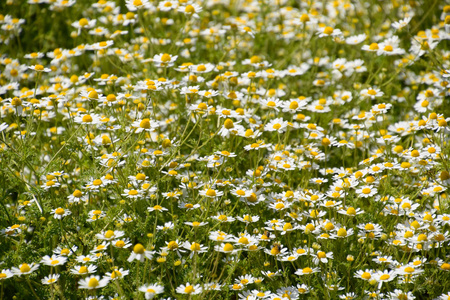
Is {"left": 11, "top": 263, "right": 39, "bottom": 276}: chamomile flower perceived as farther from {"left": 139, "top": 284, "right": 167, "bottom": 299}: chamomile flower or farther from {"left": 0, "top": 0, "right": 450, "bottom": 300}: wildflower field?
{"left": 139, "top": 284, "right": 167, "bottom": 299}: chamomile flower

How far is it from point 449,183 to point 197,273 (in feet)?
5.70

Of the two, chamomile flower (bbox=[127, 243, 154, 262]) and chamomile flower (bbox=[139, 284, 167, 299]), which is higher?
chamomile flower (bbox=[127, 243, 154, 262])

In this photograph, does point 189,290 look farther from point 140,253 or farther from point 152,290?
point 140,253

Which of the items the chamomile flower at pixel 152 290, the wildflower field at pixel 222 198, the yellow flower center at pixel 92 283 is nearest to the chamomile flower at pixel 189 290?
the wildflower field at pixel 222 198

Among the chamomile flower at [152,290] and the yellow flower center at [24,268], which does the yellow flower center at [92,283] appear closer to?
the chamomile flower at [152,290]

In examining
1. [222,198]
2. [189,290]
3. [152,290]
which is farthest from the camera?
[222,198]

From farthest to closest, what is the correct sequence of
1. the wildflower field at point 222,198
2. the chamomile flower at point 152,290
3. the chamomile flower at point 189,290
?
the wildflower field at point 222,198 → the chamomile flower at point 189,290 → the chamomile flower at point 152,290

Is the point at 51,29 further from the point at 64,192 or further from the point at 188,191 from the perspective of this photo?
the point at 188,191

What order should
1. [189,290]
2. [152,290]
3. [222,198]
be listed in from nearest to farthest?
[152,290] < [189,290] < [222,198]

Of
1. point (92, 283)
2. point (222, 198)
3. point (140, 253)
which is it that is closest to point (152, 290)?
point (140, 253)

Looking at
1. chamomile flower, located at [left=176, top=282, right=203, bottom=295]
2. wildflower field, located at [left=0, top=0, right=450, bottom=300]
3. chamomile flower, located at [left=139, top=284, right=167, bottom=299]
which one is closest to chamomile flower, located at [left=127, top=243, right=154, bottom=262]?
wildflower field, located at [left=0, top=0, right=450, bottom=300]

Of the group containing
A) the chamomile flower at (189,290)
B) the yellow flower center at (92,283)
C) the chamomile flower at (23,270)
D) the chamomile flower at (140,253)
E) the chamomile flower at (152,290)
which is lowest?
the chamomile flower at (189,290)

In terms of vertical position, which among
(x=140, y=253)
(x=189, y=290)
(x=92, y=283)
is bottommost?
(x=189, y=290)

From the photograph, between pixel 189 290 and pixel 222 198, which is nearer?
pixel 189 290
